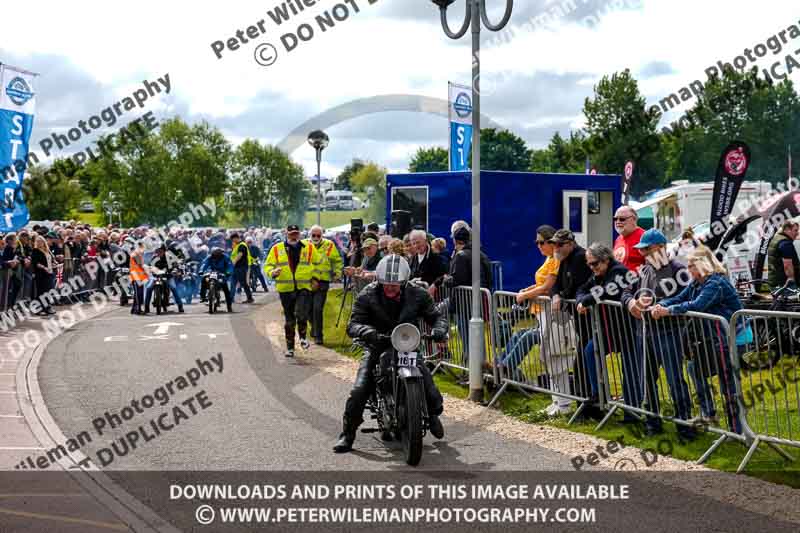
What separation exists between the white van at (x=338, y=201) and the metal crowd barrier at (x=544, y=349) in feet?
366

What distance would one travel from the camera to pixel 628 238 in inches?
444

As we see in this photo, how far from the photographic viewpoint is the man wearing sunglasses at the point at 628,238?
1104 cm

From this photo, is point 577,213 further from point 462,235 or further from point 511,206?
point 462,235

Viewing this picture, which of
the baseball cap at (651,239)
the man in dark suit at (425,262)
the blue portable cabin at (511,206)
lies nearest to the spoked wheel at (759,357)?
the baseball cap at (651,239)

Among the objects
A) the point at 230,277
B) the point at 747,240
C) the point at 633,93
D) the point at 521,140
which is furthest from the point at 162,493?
the point at 521,140

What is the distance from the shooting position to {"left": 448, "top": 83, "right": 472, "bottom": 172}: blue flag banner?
23688 millimetres

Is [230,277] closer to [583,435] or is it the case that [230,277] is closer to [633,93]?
[583,435]

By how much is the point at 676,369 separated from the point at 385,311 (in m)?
2.57

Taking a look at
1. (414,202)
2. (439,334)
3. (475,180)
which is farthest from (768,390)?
(414,202)

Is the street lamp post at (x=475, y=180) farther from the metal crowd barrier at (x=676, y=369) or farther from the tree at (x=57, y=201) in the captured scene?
the tree at (x=57, y=201)

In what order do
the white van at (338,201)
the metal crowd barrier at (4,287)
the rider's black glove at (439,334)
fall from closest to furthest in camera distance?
the rider's black glove at (439,334) < the metal crowd barrier at (4,287) < the white van at (338,201)

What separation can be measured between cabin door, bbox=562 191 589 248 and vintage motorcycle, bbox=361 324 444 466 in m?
13.7

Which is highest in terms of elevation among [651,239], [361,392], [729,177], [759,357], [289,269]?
[729,177]

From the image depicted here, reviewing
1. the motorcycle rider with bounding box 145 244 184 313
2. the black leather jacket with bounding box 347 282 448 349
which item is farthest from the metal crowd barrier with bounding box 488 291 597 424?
the motorcycle rider with bounding box 145 244 184 313
